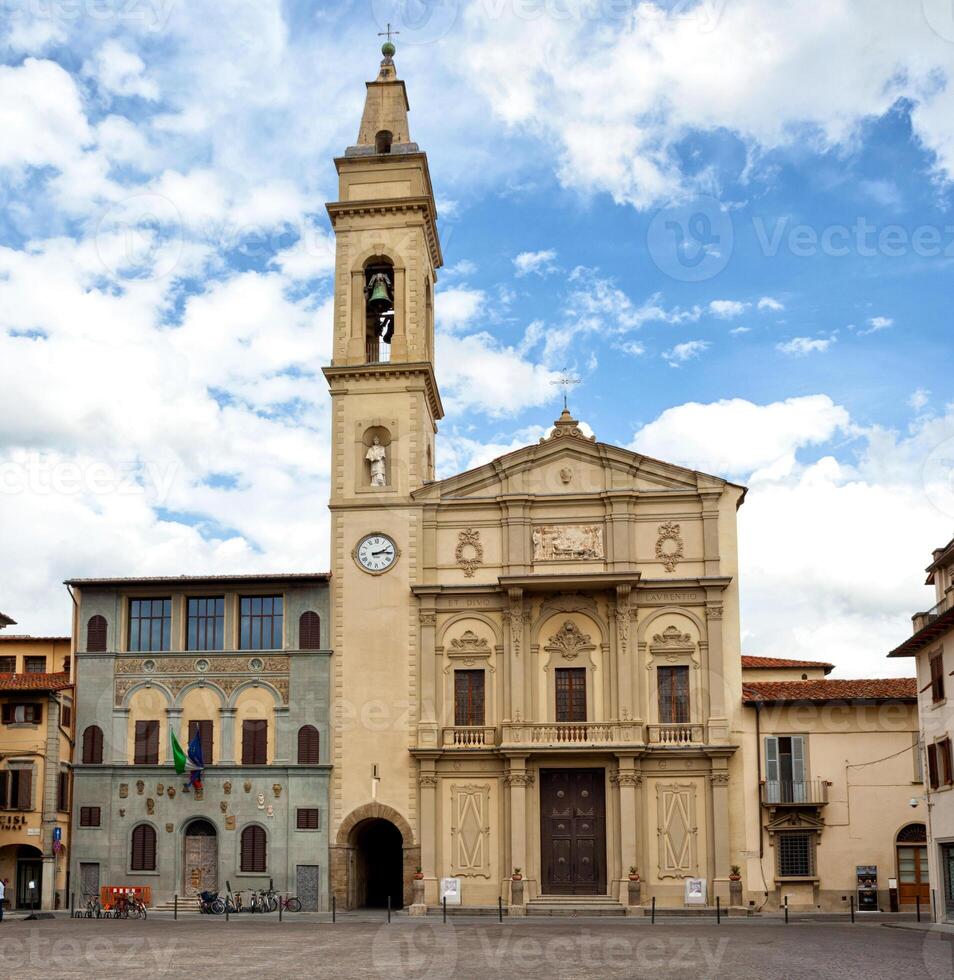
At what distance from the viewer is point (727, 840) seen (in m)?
46.8

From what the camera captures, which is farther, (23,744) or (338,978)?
(23,744)

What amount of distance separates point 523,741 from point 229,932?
1395 cm

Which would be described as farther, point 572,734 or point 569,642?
point 569,642

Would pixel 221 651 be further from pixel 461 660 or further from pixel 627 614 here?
pixel 627 614

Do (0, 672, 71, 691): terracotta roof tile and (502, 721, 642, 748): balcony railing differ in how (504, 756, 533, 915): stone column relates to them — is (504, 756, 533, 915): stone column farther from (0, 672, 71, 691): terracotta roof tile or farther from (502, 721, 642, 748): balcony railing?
(0, 672, 71, 691): terracotta roof tile

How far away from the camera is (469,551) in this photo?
50.6 m

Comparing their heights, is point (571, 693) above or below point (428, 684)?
below

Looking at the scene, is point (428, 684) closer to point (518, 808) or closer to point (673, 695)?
point (518, 808)

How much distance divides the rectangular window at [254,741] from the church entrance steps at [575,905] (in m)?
10.9

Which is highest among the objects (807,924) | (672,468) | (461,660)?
(672,468)

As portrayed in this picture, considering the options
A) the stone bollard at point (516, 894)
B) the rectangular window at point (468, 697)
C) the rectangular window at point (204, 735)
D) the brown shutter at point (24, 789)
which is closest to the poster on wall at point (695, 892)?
the stone bollard at point (516, 894)

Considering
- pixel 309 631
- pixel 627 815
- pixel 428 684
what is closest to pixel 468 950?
pixel 627 815

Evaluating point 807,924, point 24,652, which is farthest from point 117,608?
point 807,924

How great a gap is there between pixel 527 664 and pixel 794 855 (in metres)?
11.2
